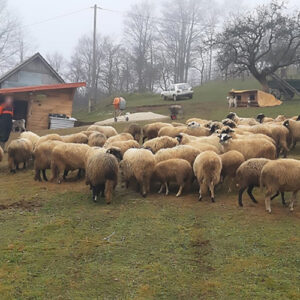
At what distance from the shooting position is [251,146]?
9.99 m

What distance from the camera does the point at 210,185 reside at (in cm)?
855

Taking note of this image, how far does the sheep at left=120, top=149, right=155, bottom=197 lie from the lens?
30.1 ft

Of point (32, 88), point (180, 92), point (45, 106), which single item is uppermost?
point (180, 92)

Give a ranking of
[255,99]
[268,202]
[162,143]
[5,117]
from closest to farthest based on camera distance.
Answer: [268,202] < [162,143] < [5,117] < [255,99]

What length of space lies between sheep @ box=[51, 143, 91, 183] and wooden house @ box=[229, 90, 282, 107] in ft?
73.1

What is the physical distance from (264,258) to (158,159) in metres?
4.70

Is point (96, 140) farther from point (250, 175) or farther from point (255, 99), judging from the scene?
point (255, 99)

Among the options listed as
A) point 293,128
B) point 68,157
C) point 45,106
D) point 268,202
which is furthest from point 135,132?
point 45,106

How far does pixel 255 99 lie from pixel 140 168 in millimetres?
23180

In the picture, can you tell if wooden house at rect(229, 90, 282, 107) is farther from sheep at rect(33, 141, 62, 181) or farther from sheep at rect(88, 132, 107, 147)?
sheep at rect(33, 141, 62, 181)

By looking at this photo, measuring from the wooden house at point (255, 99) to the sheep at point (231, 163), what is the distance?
21.7 metres

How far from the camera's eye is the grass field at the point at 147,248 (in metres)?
4.79

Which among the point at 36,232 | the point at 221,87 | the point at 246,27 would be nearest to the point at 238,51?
the point at 246,27

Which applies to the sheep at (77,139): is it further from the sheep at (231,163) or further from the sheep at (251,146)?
the sheep at (231,163)
